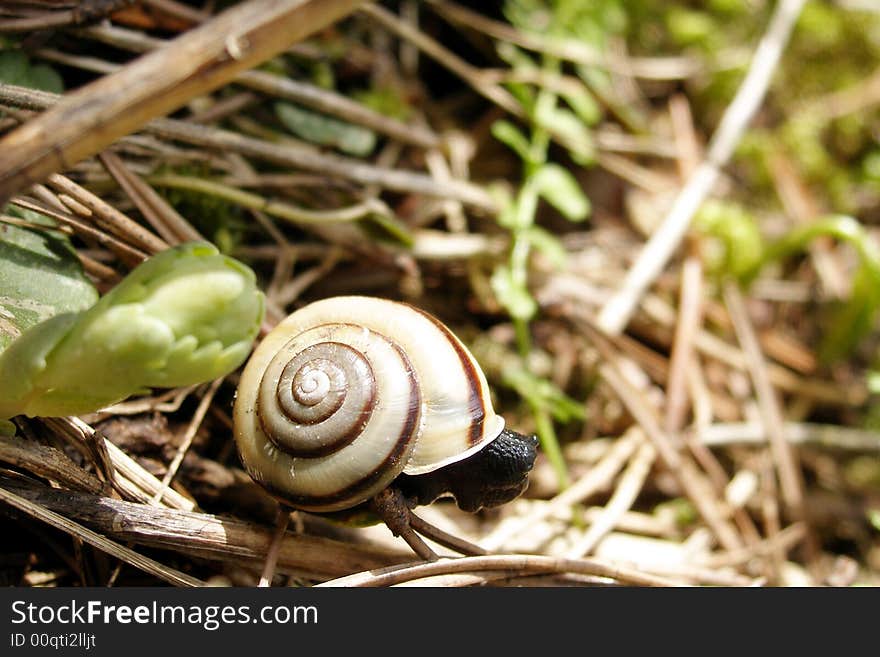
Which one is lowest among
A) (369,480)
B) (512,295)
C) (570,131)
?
(369,480)

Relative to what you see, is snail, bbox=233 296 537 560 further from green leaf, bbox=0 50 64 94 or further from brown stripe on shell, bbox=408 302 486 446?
green leaf, bbox=0 50 64 94

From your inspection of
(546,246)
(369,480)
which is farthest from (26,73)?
(546,246)

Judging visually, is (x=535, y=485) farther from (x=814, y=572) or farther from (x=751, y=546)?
(x=814, y=572)

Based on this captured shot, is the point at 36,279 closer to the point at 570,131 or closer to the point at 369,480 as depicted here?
the point at 369,480

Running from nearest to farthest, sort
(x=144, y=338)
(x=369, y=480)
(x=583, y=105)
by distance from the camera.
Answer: (x=144, y=338)
(x=369, y=480)
(x=583, y=105)

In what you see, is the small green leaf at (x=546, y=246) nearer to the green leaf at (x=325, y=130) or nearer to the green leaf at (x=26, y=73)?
the green leaf at (x=325, y=130)
